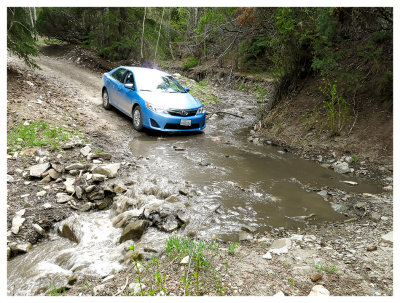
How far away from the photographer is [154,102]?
8.23m

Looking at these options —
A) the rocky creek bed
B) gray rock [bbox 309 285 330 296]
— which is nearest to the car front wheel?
the rocky creek bed

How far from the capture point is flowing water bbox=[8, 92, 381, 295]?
3.53m

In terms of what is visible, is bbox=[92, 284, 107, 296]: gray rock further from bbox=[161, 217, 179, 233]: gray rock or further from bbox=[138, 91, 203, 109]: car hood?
bbox=[138, 91, 203, 109]: car hood

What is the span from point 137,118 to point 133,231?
5.24 m

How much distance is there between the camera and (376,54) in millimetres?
6176

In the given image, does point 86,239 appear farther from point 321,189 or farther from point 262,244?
point 321,189

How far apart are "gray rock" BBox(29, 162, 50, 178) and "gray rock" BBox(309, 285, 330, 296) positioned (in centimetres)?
472

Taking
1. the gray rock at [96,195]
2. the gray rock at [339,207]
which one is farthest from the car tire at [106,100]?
the gray rock at [339,207]

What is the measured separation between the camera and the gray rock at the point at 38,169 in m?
5.17

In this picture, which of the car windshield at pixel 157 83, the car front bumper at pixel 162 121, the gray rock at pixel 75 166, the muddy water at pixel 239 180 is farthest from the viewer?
the car windshield at pixel 157 83

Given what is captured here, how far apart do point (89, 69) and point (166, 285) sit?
54.2 ft

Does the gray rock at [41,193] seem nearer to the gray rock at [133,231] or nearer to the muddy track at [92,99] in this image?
the gray rock at [133,231]

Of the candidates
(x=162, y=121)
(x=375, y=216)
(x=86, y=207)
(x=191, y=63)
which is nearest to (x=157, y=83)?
(x=162, y=121)

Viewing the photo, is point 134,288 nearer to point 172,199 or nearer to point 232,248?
point 232,248
